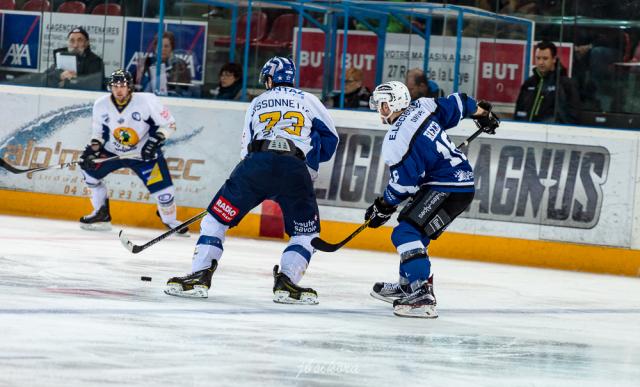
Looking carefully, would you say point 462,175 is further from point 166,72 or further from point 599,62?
point 166,72

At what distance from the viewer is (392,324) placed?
4.91 m

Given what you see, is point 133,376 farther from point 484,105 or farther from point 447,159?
point 484,105

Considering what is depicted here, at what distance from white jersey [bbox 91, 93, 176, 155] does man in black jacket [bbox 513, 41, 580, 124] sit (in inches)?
98.5

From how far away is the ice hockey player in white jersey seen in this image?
337 inches

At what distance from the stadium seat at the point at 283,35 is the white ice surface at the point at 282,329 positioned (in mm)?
2682

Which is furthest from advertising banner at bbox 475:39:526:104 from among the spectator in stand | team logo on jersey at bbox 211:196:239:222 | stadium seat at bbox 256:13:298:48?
team logo on jersey at bbox 211:196:239:222

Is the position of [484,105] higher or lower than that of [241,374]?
higher

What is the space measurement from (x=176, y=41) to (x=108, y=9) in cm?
60

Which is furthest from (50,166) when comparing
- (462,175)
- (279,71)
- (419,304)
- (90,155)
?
(419,304)

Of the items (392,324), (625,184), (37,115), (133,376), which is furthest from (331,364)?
(37,115)

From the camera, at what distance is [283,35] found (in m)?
9.60

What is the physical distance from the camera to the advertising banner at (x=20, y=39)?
385 inches

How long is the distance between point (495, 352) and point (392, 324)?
0.70 metres

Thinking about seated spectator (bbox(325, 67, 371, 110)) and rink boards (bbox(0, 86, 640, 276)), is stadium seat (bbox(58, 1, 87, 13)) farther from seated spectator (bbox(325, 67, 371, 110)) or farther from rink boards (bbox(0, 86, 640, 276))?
seated spectator (bbox(325, 67, 371, 110))
